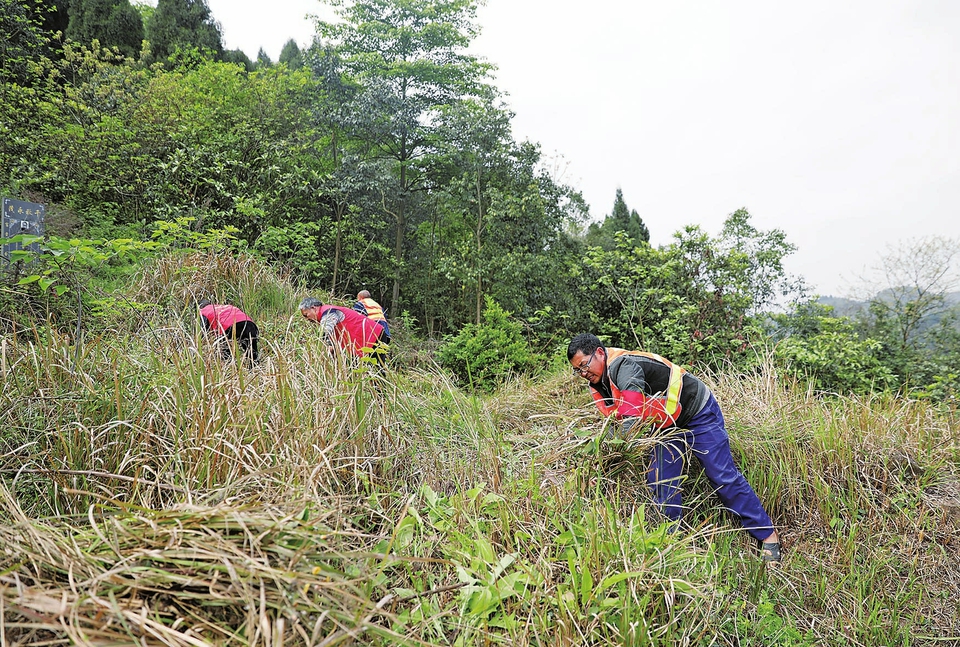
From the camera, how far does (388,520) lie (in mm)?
1834

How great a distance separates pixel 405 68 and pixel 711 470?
9992 millimetres

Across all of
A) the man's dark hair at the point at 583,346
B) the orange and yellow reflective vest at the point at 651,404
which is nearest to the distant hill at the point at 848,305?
the orange and yellow reflective vest at the point at 651,404

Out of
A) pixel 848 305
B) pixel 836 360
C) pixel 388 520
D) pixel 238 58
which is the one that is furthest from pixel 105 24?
pixel 848 305

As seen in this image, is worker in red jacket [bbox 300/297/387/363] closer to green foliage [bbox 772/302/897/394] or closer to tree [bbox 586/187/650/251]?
green foliage [bbox 772/302/897/394]

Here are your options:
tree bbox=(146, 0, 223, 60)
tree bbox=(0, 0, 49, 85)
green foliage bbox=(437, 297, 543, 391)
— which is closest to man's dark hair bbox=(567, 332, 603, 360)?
green foliage bbox=(437, 297, 543, 391)

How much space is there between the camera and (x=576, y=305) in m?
8.78

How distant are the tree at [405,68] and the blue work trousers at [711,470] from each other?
26.3 feet

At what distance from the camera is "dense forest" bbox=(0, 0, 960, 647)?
1275 mm

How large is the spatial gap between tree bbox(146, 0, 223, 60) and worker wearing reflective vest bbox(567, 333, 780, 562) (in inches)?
604

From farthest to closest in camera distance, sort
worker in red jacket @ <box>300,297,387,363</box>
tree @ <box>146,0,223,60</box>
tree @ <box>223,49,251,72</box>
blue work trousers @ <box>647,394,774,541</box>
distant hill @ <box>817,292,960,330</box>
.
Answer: tree @ <box>223,49,251,72</box> → tree @ <box>146,0,223,60</box> → distant hill @ <box>817,292,960,330</box> → worker in red jacket @ <box>300,297,387,363</box> → blue work trousers @ <box>647,394,774,541</box>

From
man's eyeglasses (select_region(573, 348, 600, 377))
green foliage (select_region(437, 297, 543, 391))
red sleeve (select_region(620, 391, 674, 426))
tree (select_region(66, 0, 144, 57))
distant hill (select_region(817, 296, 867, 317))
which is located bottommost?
green foliage (select_region(437, 297, 543, 391))

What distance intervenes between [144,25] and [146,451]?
58.9 ft

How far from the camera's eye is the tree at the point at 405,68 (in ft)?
33.3

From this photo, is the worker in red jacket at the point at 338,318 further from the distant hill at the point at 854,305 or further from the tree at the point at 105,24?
the tree at the point at 105,24
